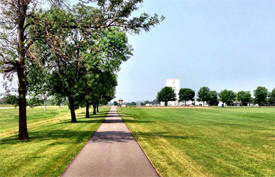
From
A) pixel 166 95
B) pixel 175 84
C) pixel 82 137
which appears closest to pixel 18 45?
pixel 82 137

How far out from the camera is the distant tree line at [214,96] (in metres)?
144

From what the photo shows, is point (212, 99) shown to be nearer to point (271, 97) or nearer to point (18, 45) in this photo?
point (271, 97)

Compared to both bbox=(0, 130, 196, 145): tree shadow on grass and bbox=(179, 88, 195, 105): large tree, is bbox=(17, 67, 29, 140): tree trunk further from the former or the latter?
bbox=(179, 88, 195, 105): large tree

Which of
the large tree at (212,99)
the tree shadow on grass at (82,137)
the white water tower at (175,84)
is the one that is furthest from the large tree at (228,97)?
the tree shadow on grass at (82,137)

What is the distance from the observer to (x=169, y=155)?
945cm

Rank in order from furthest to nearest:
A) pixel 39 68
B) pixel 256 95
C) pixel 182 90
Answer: pixel 182 90
pixel 256 95
pixel 39 68

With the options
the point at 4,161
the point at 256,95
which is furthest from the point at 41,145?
the point at 256,95

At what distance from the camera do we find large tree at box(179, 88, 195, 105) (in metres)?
159

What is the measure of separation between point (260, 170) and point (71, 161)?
6.62 m

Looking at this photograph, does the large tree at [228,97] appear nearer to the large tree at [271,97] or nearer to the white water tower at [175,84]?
the large tree at [271,97]

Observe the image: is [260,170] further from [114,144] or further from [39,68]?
[39,68]

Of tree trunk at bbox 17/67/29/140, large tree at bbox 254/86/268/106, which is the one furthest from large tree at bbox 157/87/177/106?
tree trunk at bbox 17/67/29/140

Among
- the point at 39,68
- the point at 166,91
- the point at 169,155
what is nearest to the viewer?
the point at 169,155

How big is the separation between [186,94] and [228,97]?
2768 cm
